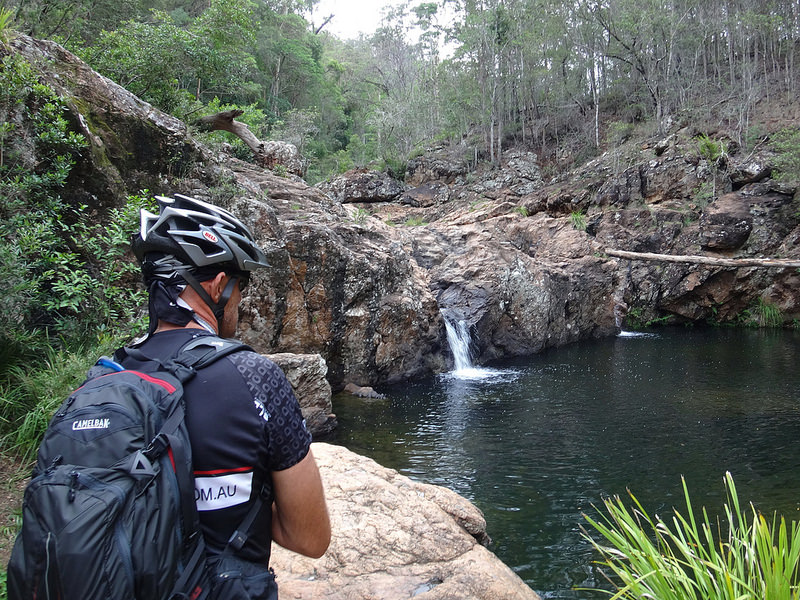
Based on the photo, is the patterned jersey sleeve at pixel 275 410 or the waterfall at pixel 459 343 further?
the waterfall at pixel 459 343

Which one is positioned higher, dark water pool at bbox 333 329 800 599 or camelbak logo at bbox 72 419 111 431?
camelbak logo at bbox 72 419 111 431

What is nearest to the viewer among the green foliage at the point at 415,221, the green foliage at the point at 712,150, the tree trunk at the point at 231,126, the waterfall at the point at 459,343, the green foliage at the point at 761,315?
the tree trunk at the point at 231,126

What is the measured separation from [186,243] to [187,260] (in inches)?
2.2

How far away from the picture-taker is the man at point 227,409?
4.73 ft

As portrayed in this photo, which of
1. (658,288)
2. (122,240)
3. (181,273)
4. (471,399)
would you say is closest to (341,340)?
Answer: (471,399)

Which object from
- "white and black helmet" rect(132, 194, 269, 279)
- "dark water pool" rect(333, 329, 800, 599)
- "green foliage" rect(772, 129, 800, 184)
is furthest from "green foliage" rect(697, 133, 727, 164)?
"white and black helmet" rect(132, 194, 269, 279)

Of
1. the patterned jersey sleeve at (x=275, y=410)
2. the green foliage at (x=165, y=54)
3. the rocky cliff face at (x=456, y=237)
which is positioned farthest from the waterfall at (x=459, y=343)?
the patterned jersey sleeve at (x=275, y=410)

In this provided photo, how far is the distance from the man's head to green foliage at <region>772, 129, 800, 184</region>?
2396 cm

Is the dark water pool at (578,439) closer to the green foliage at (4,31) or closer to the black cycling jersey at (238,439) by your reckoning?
the black cycling jersey at (238,439)

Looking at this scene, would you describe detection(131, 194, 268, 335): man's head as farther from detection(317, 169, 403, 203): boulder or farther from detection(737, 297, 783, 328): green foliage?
detection(317, 169, 403, 203): boulder

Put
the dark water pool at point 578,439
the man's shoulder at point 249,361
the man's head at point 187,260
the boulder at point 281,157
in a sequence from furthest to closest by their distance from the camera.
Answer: the boulder at point 281,157 → the dark water pool at point 578,439 → the man's head at point 187,260 → the man's shoulder at point 249,361

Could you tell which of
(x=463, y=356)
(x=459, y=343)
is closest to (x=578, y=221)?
(x=459, y=343)

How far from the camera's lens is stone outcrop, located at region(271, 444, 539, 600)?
3.22 meters

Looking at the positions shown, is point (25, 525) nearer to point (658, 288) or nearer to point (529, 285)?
point (529, 285)
